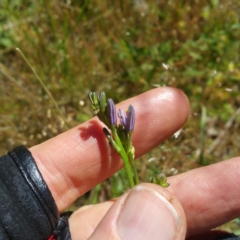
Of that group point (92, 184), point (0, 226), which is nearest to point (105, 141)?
point (92, 184)

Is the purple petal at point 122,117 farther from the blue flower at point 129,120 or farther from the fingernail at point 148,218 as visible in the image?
the fingernail at point 148,218

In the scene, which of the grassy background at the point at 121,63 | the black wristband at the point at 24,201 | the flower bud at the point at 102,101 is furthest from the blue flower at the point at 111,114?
the grassy background at the point at 121,63

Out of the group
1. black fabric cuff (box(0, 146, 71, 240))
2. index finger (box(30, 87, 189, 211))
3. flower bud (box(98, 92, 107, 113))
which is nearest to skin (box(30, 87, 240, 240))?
index finger (box(30, 87, 189, 211))

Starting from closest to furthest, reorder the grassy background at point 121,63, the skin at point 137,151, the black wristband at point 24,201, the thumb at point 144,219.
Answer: the thumb at point 144,219, the black wristband at point 24,201, the skin at point 137,151, the grassy background at point 121,63

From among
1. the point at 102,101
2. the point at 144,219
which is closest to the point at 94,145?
Result: the point at 102,101

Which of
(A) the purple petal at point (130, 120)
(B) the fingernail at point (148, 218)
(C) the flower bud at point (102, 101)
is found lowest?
(B) the fingernail at point (148, 218)

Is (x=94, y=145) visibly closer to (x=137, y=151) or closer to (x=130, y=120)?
(x=137, y=151)
